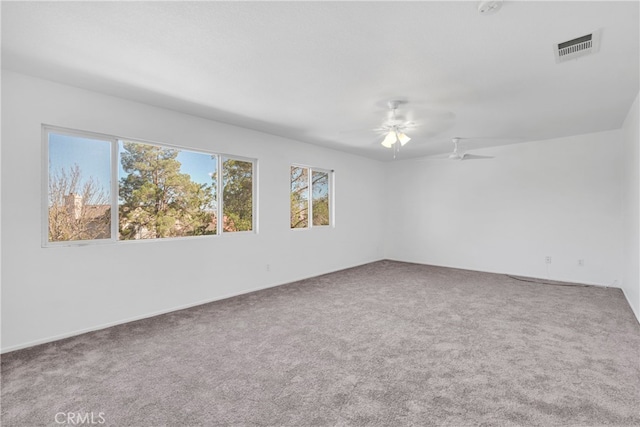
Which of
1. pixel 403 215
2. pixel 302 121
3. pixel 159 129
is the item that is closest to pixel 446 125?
pixel 302 121

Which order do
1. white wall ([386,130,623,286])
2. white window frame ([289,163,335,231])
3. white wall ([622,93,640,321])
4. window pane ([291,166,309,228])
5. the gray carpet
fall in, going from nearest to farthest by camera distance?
the gray carpet
white wall ([622,93,640,321])
white wall ([386,130,623,286])
window pane ([291,166,309,228])
white window frame ([289,163,335,231])

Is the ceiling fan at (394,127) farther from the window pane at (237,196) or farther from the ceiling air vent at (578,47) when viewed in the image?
the window pane at (237,196)

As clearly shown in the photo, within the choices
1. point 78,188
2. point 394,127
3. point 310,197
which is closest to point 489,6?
point 394,127

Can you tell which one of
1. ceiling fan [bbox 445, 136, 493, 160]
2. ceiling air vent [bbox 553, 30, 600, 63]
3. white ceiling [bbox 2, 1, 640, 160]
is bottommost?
ceiling fan [bbox 445, 136, 493, 160]

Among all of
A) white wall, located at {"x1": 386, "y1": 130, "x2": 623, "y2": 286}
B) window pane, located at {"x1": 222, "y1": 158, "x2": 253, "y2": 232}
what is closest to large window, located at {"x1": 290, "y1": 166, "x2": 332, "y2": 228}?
window pane, located at {"x1": 222, "y1": 158, "x2": 253, "y2": 232}

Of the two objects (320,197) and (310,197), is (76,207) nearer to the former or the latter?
(310,197)

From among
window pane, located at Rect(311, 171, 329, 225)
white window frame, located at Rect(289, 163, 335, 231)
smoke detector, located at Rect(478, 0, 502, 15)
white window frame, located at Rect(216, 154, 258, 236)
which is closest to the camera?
smoke detector, located at Rect(478, 0, 502, 15)

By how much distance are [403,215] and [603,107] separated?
13.5 feet

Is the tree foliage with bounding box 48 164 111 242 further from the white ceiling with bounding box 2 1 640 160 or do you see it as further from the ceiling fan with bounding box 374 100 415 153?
the ceiling fan with bounding box 374 100 415 153

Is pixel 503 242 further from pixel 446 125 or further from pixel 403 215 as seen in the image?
pixel 446 125

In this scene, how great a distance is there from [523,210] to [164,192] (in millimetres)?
6052

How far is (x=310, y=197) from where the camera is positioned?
579 cm

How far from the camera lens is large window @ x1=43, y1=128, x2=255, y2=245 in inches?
118

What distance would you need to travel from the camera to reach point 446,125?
14.2 feet
